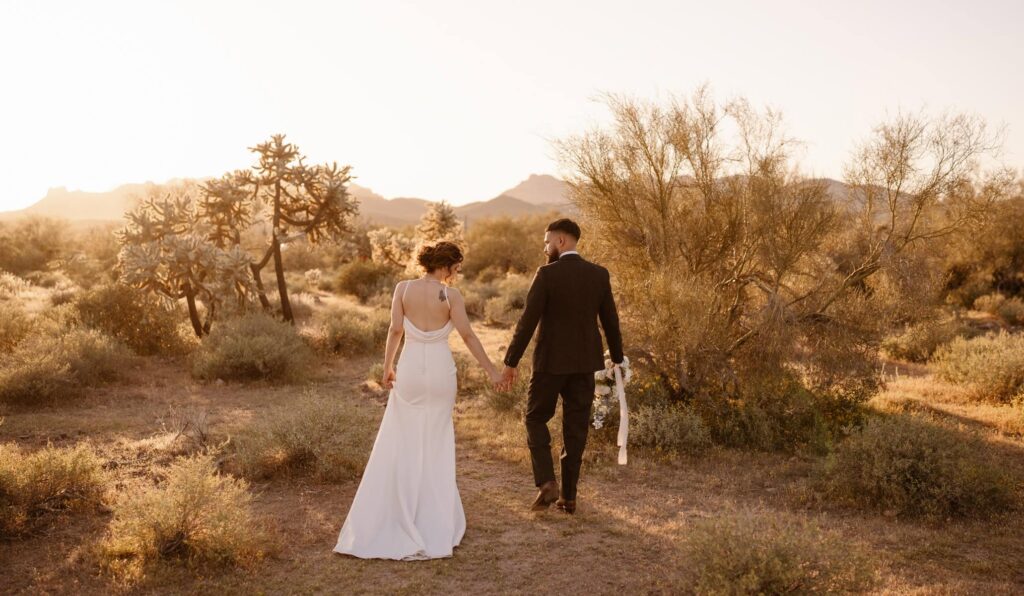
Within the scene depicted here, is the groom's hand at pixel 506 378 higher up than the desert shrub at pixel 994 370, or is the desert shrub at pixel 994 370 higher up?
the groom's hand at pixel 506 378

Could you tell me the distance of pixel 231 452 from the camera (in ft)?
22.8

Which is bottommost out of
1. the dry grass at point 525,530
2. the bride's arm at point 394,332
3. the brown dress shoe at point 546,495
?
the dry grass at point 525,530

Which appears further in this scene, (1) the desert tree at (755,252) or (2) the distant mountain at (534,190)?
(2) the distant mountain at (534,190)

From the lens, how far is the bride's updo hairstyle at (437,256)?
5062mm

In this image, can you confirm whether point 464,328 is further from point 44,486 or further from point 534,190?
point 534,190

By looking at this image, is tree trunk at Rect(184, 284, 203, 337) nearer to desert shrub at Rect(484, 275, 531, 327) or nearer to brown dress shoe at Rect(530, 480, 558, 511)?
desert shrub at Rect(484, 275, 531, 327)

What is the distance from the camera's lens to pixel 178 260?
11914 mm

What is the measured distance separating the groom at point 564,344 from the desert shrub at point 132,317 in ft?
29.3

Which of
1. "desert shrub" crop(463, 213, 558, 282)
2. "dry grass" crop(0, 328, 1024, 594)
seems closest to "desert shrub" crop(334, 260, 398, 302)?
"desert shrub" crop(463, 213, 558, 282)

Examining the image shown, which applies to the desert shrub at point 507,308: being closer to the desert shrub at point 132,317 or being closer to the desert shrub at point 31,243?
the desert shrub at point 132,317

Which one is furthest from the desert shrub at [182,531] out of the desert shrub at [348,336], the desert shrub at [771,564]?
the desert shrub at [348,336]

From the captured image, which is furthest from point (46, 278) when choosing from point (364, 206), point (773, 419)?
point (364, 206)

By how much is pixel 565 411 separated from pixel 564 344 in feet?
1.94

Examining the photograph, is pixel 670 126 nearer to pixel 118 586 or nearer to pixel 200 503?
pixel 200 503
